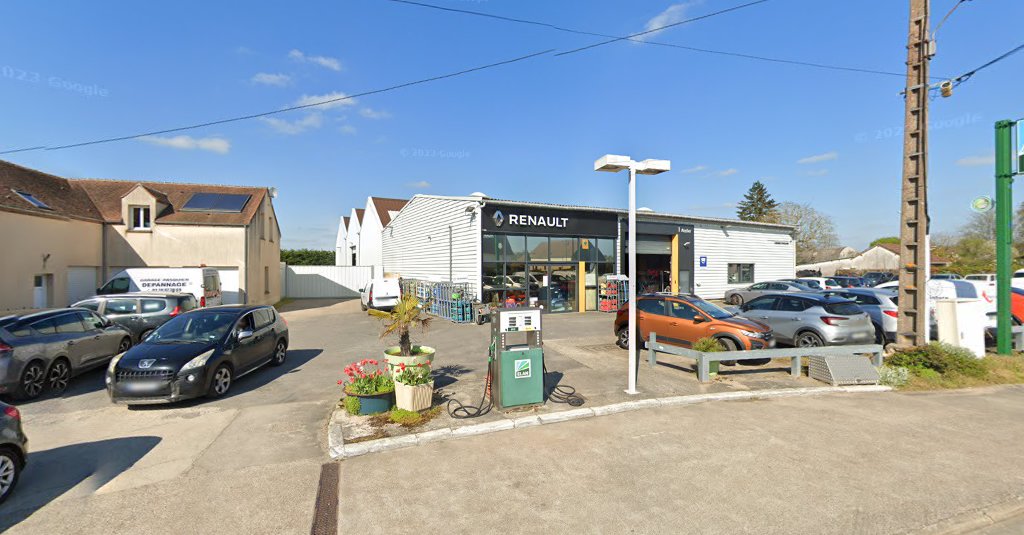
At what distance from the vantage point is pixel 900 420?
6145mm

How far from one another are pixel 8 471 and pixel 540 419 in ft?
18.0

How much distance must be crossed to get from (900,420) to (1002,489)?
6.69 ft

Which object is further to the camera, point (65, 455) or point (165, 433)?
point (165, 433)

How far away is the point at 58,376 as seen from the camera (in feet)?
25.4

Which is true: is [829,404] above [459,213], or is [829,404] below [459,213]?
below

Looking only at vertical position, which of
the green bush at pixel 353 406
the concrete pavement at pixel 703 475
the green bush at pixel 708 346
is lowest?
Answer: the concrete pavement at pixel 703 475

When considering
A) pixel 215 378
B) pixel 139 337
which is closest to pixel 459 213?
pixel 139 337

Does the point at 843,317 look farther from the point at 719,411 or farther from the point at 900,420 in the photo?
the point at 719,411

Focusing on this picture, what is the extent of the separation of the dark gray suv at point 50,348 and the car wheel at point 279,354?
3.16 metres

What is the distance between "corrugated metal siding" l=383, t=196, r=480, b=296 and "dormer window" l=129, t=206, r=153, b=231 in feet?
40.0

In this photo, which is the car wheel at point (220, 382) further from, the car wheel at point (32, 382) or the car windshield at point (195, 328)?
the car wheel at point (32, 382)

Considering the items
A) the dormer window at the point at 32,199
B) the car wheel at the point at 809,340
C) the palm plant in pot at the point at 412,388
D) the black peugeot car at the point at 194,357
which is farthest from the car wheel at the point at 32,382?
the car wheel at the point at 809,340

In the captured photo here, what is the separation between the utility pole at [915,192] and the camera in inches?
348

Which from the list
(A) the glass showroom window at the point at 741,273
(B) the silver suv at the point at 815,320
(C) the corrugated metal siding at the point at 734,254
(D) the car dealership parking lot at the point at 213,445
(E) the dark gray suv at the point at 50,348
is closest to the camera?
(D) the car dealership parking lot at the point at 213,445
